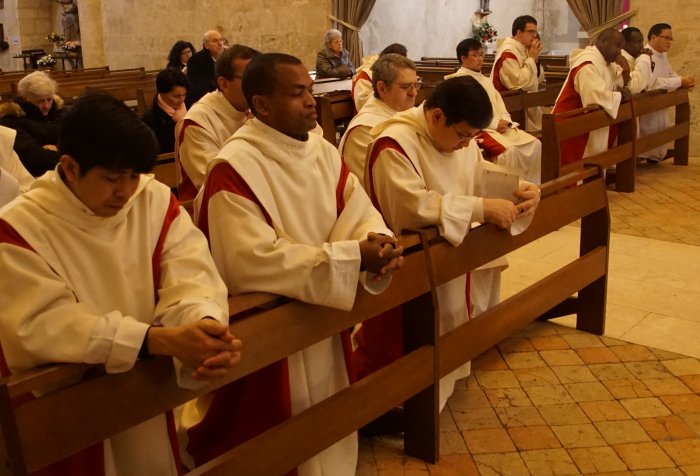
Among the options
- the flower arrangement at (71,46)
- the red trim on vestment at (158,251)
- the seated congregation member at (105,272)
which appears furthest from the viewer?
the flower arrangement at (71,46)

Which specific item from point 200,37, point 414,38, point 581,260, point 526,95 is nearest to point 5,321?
point 581,260

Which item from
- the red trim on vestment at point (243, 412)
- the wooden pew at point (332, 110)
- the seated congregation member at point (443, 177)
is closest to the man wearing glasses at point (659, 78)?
the wooden pew at point (332, 110)

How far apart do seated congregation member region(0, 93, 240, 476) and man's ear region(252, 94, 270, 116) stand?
0.62 m

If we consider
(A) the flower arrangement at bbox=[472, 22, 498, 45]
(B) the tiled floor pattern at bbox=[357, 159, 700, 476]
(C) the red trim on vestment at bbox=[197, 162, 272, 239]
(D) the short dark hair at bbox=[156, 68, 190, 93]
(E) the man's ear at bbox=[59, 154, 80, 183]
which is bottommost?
(B) the tiled floor pattern at bbox=[357, 159, 700, 476]

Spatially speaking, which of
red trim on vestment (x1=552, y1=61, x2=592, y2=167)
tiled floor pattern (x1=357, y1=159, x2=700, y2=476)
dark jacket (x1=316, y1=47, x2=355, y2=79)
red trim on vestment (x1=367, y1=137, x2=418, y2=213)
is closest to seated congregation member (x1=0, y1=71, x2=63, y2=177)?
red trim on vestment (x1=367, y1=137, x2=418, y2=213)

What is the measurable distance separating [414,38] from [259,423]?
15070 millimetres

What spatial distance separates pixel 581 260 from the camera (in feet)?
13.6

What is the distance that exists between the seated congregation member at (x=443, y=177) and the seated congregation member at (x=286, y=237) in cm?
44

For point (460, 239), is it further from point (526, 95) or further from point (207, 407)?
point (526, 95)

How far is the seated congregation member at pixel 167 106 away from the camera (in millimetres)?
5543

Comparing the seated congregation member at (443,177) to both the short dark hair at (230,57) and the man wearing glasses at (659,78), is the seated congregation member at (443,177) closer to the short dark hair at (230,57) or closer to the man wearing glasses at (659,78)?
the short dark hair at (230,57)

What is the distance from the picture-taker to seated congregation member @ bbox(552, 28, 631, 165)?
7230 millimetres

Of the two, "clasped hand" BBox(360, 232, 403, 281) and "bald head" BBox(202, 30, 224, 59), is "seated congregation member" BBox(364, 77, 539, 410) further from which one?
"bald head" BBox(202, 30, 224, 59)

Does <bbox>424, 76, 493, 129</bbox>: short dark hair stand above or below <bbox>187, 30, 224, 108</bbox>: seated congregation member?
below
